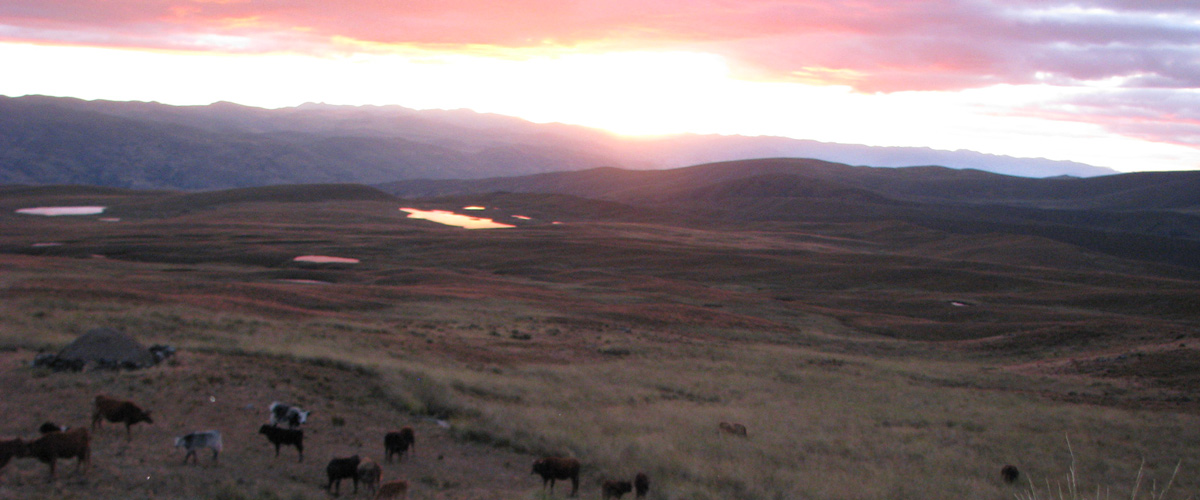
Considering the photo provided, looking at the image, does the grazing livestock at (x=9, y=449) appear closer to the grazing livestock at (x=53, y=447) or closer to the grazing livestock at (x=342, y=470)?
the grazing livestock at (x=53, y=447)

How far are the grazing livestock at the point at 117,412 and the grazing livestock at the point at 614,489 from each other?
6815mm

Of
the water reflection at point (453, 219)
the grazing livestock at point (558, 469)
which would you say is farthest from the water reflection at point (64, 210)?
the grazing livestock at point (558, 469)

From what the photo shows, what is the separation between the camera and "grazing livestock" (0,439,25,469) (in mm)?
8539

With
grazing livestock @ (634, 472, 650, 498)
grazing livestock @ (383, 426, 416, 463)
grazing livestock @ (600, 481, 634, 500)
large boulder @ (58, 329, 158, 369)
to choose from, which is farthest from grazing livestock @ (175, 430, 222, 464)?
grazing livestock @ (634, 472, 650, 498)

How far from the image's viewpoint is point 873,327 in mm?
41281

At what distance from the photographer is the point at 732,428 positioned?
1570cm

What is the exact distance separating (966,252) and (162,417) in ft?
364

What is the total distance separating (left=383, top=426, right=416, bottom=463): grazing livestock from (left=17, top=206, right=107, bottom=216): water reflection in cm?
11553

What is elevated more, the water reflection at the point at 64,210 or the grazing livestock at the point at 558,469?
the grazing livestock at the point at 558,469

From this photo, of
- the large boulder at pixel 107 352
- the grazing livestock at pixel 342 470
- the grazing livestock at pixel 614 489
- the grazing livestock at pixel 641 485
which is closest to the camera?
the grazing livestock at pixel 342 470

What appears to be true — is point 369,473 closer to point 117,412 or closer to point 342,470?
point 342,470

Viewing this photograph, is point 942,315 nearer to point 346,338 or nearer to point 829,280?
point 829,280

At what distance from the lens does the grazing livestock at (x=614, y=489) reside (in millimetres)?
11023

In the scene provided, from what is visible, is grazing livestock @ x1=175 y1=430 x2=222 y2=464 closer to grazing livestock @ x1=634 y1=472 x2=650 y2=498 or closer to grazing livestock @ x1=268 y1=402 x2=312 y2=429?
grazing livestock @ x1=268 y1=402 x2=312 y2=429
